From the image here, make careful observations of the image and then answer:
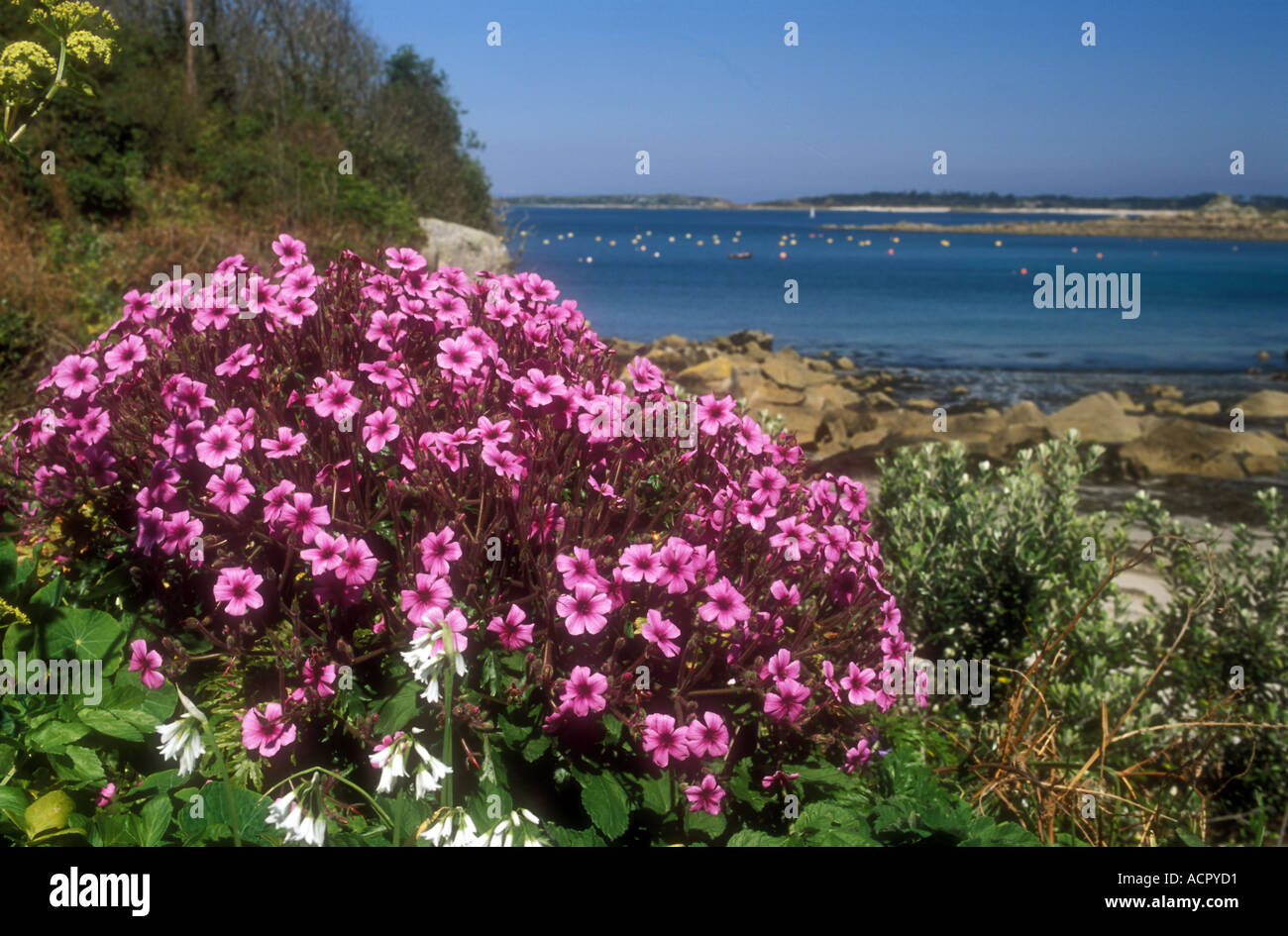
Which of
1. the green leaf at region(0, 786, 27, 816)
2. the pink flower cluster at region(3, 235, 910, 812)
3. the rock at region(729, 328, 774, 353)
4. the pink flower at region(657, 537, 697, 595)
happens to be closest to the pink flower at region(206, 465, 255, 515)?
the pink flower cluster at region(3, 235, 910, 812)

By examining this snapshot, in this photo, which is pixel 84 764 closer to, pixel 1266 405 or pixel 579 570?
pixel 579 570

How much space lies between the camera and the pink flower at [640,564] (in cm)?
219

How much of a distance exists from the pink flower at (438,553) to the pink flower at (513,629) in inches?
7.3

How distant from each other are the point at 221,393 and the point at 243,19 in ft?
85.1

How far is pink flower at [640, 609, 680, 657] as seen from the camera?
2168 mm

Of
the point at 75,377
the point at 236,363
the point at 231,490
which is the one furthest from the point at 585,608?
the point at 75,377

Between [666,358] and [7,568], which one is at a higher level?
[666,358]

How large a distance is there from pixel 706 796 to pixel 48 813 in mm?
1498

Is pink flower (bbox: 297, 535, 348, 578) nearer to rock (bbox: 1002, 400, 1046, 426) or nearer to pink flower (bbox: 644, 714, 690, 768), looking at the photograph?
pink flower (bbox: 644, 714, 690, 768)

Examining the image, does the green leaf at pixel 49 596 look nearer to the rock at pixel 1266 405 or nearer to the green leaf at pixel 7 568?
the green leaf at pixel 7 568

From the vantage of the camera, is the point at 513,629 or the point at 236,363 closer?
the point at 513,629

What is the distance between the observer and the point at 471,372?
8.97 ft

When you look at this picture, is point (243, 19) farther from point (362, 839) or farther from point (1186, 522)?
point (362, 839)

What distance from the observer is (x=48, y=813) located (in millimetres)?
1962
